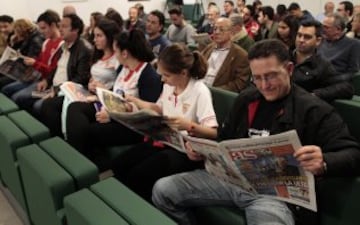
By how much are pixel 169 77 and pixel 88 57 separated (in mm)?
1436

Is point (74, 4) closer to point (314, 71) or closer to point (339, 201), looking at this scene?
point (314, 71)

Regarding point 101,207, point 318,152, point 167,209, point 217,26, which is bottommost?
point 167,209

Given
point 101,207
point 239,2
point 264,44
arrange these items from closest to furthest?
point 101,207 < point 264,44 < point 239,2

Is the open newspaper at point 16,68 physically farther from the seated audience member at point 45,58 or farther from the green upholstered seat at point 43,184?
the green upholstered seat at point 43,184

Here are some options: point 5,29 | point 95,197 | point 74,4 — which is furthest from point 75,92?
point 74,4

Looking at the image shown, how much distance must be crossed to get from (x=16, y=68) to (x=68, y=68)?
79 cm

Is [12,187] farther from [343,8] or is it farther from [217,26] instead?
[343,8]

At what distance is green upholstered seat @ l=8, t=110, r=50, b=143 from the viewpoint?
2.16 meters

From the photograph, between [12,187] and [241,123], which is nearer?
[241,123]

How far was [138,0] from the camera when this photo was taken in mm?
10336

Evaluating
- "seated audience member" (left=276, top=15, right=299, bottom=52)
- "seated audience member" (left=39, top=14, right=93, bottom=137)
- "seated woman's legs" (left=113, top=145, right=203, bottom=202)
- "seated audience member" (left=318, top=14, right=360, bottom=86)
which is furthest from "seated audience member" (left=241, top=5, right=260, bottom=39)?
"seated woman's legs" (left=113, top=145, right=203, bottom=202)

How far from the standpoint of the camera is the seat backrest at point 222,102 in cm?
230

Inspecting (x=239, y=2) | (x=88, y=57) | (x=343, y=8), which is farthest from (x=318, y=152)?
(x=239, y=2)

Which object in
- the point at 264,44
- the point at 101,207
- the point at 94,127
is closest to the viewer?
the point at 101,207
